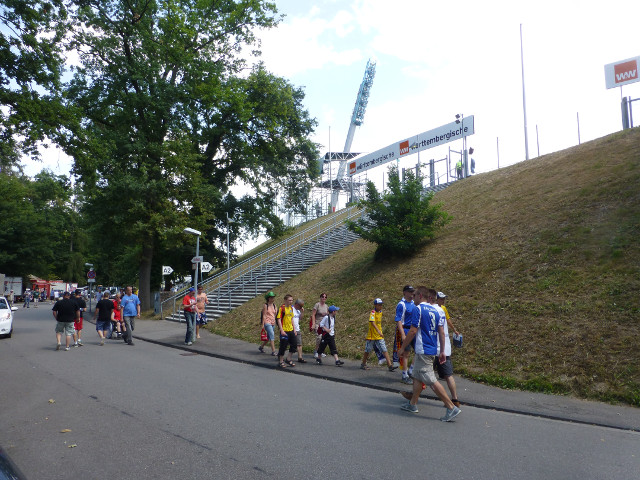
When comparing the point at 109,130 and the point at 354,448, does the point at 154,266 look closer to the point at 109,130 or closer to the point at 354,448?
the point at 109,130

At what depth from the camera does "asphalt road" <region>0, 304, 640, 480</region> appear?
4.55 meters

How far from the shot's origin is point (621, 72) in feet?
74.9

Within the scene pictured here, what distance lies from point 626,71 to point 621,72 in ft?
0.73

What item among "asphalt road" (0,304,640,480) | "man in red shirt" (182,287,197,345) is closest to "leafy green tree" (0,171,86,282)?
"man in red shirt" (182,287,197,345)

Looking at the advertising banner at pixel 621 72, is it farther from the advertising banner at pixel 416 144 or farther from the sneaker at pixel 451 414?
the sneaker at pixel 451 414

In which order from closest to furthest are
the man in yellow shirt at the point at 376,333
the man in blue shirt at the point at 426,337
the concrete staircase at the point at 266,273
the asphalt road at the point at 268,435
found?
the asphalt road at the point at 268,435 < the man in blue shirt at the point at 426,337 < the man in yellow shirt at the point at 376,333 < the concrete staircase at the point at 266,273

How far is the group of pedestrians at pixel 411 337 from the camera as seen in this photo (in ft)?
21.8

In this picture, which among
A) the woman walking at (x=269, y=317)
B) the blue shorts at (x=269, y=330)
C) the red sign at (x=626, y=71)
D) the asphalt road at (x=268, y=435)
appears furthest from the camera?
the red sign at (x=626, y=71)

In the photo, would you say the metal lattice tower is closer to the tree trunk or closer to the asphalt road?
the tree trunk

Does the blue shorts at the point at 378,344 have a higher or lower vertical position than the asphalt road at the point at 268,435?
higher

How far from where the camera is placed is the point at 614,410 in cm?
716

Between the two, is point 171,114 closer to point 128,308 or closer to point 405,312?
point 128,308

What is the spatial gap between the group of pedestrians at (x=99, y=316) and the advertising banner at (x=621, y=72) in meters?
23.8

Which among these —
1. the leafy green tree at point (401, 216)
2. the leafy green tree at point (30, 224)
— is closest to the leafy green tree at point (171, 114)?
the leafy green tree at point (401, 216)
